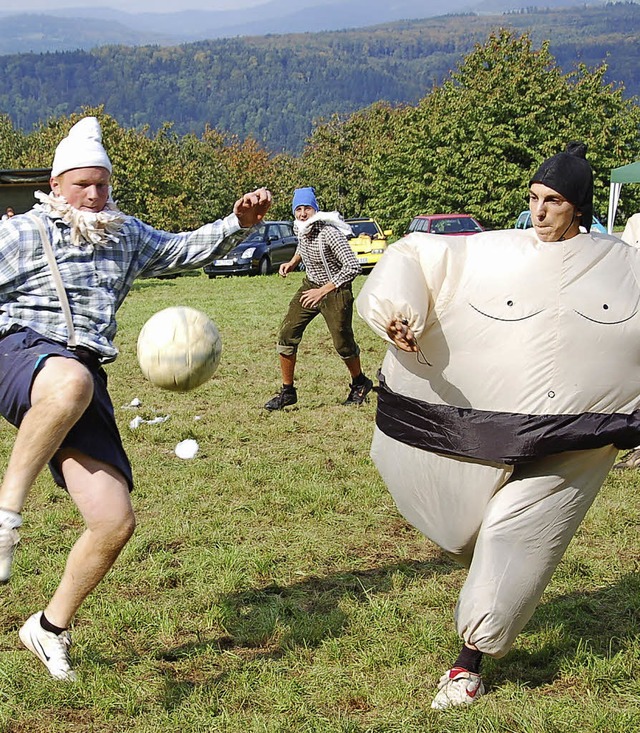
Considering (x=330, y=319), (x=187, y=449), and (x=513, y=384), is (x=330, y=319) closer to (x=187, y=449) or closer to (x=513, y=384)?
(x=187, y=449)

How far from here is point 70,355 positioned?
336cm

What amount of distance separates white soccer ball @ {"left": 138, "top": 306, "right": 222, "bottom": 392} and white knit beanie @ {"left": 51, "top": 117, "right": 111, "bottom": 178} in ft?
2.23

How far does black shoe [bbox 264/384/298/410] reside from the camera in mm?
9008

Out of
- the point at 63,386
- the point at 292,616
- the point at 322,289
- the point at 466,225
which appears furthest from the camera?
the point at 466,225

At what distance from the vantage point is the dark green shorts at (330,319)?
9023 millimetres

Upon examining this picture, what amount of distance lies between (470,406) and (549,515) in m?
0.49

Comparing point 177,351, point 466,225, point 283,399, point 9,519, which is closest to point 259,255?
point 466,225

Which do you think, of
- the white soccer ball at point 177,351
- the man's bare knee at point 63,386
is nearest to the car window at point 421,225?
the white soccer ball at point 177,351

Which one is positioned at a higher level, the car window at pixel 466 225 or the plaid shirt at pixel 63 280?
the plaid shirt at pixel 63 280

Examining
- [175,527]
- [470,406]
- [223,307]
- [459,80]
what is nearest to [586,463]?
[470,406]

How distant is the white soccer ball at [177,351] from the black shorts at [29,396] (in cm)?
30

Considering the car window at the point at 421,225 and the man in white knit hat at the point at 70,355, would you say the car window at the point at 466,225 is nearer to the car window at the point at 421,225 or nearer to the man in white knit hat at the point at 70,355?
the car window at the point at 421,225

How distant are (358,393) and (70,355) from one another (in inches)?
236

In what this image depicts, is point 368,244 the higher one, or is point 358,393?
point 358,393
